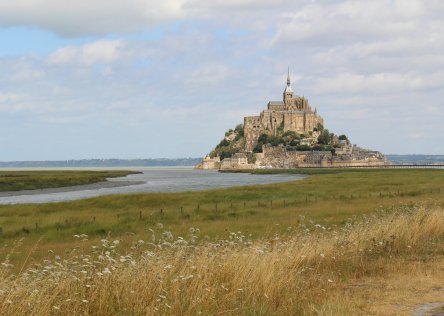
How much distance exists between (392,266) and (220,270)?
4.68m

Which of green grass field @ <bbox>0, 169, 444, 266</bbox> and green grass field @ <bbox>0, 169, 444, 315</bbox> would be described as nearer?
green grass field @ <bbox>0, 169, 444, 315</bbox>

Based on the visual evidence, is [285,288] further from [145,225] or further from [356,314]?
[145,225]

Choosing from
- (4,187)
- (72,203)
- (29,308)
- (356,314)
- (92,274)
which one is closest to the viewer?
(29,308)

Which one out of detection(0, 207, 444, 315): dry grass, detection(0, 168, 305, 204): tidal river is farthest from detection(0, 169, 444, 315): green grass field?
detection(0, 168, 305, 204): tidal river

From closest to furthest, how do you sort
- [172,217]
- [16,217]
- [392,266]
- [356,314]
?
1. [356,314]
2. [392,266]
3. [172,217]
4. [16,217]

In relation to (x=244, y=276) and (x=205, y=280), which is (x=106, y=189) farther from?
(x=205, y=280)

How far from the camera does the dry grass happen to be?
721 centimetres

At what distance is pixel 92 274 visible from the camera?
772 cm

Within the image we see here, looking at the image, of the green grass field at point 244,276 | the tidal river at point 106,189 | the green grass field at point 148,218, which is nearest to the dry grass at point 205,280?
the green grass field at point 244,276

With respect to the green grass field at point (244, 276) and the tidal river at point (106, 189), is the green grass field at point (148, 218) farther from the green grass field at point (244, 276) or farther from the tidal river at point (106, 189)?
the tidal river at point (106, 189)

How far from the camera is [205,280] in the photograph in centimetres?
856

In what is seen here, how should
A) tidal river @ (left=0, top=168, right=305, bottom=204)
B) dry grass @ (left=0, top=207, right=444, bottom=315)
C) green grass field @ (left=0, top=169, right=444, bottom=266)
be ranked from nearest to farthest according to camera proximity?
dry grass @ (left=0, top=207, right=444, bottom=315)
green grass field @ (left=0, top=169, right=444, bottom=266)
tidal river @ (left=0, top=168, right=305, bottom=204)

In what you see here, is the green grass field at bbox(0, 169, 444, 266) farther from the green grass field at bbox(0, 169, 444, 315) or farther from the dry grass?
the dry grass

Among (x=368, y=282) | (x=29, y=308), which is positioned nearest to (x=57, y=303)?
(x=29, y=308)
